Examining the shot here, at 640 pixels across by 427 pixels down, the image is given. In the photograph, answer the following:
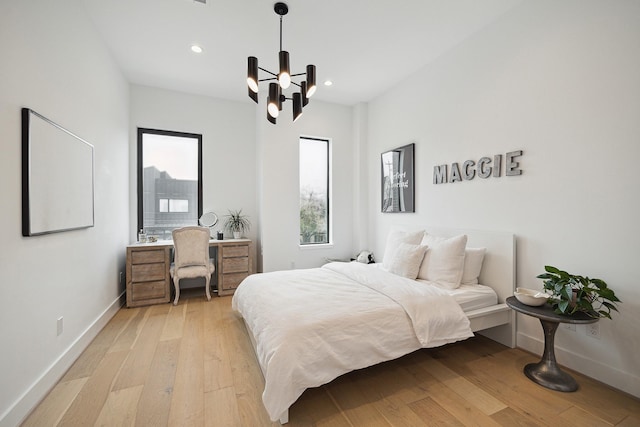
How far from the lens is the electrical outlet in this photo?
1968mm

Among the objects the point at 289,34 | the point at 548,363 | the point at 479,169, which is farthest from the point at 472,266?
the point at 289,34

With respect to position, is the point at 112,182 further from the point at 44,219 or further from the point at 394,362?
the point at 394,362

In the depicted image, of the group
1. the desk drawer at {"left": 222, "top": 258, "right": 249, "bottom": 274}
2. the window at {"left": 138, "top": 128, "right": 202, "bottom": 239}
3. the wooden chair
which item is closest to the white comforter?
the wooden chair

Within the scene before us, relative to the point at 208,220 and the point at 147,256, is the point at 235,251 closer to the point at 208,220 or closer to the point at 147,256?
the point at 208,220

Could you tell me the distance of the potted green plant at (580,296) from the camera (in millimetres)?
1783

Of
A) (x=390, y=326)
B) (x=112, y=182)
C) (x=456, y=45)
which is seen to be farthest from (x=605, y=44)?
(x=112, y=182)

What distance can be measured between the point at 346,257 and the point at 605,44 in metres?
3.82

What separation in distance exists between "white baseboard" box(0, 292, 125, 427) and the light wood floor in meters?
0.05

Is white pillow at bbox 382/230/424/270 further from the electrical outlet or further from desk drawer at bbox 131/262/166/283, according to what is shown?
desk drawer at bbox 131/262/166/283

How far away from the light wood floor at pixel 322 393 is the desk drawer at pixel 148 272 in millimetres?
1081

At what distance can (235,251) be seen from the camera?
3.99 metres

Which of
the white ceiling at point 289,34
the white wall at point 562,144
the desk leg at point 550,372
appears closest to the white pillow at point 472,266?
the white wall at point 562,144

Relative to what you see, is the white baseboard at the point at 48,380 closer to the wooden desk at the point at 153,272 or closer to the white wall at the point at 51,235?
the white wall at the point at 51,235

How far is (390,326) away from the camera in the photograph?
1887mm
